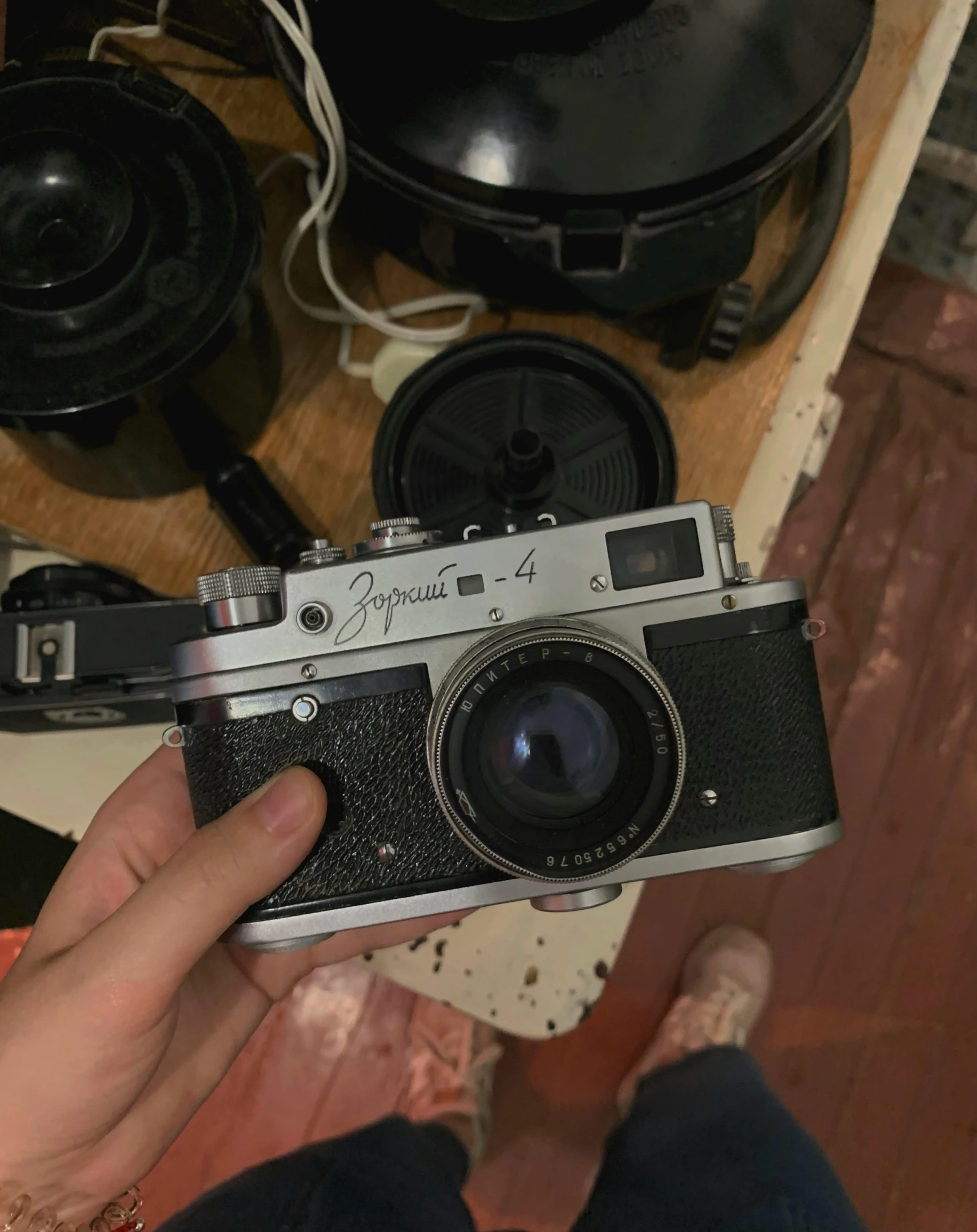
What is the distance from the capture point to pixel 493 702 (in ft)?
1.34

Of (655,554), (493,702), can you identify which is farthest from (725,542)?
(493,702)

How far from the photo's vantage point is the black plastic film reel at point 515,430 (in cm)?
60

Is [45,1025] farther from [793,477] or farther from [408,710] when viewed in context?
[793,477]

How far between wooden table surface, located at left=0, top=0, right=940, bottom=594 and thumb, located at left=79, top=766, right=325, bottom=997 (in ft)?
0.96

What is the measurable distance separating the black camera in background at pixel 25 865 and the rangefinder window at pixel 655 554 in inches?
26.2

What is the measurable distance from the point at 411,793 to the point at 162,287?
327 mm

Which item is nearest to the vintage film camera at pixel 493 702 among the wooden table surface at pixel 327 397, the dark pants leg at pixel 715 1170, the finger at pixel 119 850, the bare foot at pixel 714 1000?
the finger at pixel 119 850

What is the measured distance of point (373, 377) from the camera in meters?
0.68

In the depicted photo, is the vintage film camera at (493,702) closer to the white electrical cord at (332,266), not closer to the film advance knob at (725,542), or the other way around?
the film advance knob at (725,542)

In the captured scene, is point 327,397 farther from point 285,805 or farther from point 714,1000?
point 714,1000

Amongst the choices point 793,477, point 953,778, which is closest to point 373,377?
point 793,477

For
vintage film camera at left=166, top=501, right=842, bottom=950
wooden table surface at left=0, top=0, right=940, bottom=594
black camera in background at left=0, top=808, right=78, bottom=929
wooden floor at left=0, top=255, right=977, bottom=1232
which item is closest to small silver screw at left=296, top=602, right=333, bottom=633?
vintage film camera at left=166, top=501, right=842, bottom=950

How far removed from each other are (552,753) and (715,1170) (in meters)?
0.52

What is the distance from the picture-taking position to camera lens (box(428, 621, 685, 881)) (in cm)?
40
